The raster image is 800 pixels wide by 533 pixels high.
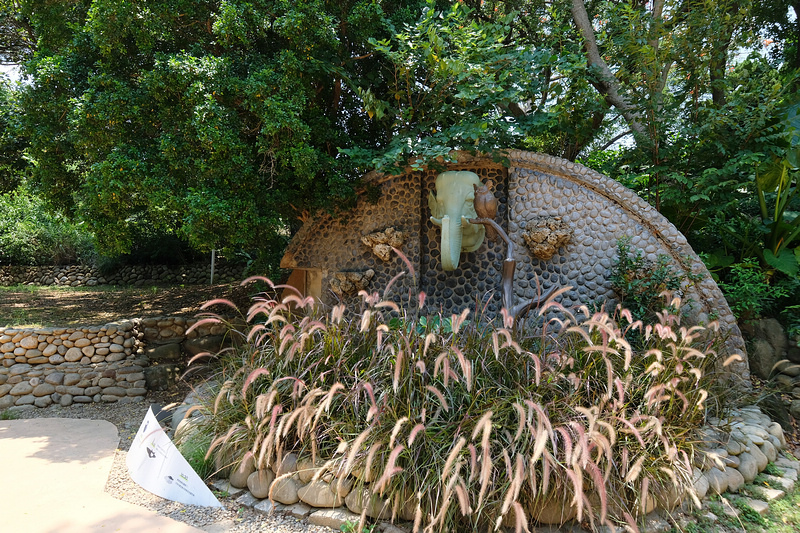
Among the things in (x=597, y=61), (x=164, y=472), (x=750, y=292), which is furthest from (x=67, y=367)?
(x=597, y=61)

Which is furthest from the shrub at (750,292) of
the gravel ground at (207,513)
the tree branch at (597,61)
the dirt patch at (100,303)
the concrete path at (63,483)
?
the dirt patch at (100,303)

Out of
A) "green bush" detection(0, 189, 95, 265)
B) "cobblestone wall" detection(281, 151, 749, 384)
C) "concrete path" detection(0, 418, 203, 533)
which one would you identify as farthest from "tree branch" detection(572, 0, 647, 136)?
"green bush" detection(0, 189, 95, 265)

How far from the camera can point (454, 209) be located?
19.7ft

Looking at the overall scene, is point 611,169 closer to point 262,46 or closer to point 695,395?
point 695,395

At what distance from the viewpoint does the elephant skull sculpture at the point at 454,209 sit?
232 inches

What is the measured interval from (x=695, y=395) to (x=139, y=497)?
4428 mm

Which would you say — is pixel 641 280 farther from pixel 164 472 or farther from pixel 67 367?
pixel 67 367

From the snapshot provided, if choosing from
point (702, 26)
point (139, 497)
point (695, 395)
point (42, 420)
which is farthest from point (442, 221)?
point (42, 420)

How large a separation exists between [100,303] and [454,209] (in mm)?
7625

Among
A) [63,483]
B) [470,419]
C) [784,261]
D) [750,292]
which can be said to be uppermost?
[784,261]

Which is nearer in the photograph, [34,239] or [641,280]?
[641,280]

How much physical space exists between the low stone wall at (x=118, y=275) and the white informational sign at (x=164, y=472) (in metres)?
9.17

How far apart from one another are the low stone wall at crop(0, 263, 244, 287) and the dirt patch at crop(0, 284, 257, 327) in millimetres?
915

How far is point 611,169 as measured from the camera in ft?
25.8
